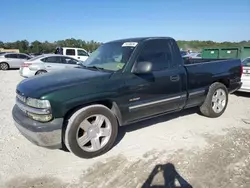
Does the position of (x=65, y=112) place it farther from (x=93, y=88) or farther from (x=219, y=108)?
(x=219, y=108)

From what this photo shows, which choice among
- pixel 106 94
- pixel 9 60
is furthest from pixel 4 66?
pixel 106 94

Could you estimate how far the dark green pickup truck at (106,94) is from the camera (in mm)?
3248

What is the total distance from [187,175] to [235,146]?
140 cm

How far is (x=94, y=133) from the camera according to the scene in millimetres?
3633

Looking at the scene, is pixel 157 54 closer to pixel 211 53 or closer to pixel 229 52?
pixel 229 52

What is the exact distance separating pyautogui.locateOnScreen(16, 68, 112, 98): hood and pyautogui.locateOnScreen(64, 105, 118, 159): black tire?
45 cm

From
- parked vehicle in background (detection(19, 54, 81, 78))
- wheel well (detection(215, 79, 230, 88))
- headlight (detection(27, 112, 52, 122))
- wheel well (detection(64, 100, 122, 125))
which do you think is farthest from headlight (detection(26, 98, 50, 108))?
parked vehicle in background (detection(19, 54, 81, 78))

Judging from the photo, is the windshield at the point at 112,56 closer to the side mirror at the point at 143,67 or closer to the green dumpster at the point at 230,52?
the side mirror at the point at 143,67

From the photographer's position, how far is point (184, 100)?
4727 mm

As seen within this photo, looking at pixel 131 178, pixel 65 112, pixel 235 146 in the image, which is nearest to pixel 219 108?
pixel 235 146

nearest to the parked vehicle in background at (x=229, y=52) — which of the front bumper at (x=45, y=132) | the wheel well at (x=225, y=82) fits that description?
the wheel well at (x=225, y=82)

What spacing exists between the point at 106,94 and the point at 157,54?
1445 mm

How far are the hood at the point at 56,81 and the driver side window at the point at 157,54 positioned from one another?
836mm

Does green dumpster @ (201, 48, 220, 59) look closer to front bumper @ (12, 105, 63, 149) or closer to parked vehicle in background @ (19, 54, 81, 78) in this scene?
parked vehicle in background @ (19, 54, 81, 78)
